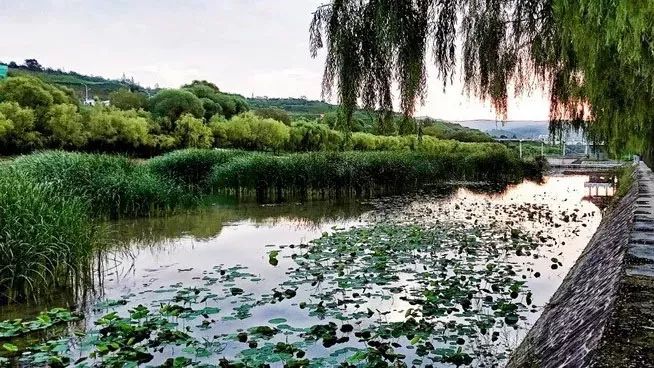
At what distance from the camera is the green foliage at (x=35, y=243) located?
5.57 m

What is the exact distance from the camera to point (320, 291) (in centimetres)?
607

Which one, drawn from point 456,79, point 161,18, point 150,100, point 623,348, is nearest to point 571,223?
point 456,79

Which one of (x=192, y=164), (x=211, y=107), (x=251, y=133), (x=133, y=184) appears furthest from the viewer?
(x=211, y=107)

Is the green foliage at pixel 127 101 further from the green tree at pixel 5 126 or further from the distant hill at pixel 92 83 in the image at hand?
the distant hill at pixel 92 83

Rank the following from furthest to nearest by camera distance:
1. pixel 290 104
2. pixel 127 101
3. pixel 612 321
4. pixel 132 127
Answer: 1. pixel 290 104
2. pixel 127 101
3. pixel 132 127
4. pixel 612 321

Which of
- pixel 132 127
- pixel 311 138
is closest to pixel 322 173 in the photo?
pixel 132 127

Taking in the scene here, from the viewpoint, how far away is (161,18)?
20.1 metres

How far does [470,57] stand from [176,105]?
36105 mm

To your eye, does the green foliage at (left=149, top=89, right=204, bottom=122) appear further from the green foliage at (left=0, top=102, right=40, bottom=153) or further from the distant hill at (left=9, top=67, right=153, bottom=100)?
the distant hill at (left=9, top=67, right=153, bottom=100)

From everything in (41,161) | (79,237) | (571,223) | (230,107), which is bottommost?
(571,223)

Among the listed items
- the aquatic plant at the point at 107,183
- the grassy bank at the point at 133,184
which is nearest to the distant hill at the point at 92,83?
the grassy bank at the point at 133,184

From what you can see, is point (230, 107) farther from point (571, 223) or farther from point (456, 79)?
point (456, 79)

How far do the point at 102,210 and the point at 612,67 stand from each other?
10.5 m

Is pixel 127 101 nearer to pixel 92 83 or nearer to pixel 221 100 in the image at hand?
pixel 221 100
